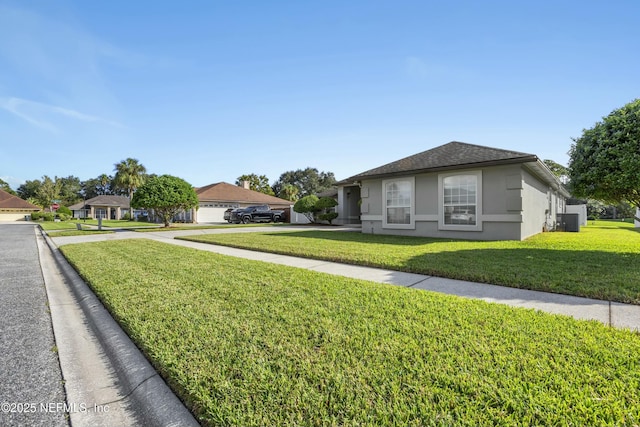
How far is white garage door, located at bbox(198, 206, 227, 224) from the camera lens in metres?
29.2

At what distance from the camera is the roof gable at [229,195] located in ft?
100

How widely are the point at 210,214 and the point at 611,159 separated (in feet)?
97.7

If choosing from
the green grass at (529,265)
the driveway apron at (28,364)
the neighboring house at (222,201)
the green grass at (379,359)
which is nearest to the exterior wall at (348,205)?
the neighboring house at (222,201)

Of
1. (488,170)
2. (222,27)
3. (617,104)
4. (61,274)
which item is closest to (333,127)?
(222,27)

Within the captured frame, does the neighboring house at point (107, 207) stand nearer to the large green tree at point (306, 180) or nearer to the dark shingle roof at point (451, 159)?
Answer: the large green tree at point (306, 180)

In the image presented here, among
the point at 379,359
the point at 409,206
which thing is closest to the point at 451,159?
the point at 409,206

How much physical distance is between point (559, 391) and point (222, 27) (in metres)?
12.1

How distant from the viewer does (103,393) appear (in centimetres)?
211

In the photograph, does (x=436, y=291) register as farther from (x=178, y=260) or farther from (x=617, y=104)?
(x=617, y=104)

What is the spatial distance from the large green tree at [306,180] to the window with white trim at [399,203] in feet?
150

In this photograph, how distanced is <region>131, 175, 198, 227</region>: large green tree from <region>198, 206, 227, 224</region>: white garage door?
34.8 feet

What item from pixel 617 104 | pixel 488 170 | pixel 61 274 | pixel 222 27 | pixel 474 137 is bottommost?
pixel 61 274

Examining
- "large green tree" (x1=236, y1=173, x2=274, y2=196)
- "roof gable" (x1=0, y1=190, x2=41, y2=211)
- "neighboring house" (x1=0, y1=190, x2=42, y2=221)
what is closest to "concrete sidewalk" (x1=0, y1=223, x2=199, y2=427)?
"large green tree" (x1=236, y1=173, x2=274, y2=196)

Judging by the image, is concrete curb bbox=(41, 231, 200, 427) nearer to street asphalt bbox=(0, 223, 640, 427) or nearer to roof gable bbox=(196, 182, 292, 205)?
street asphalt bbox=(0, 223, 640, 427)
